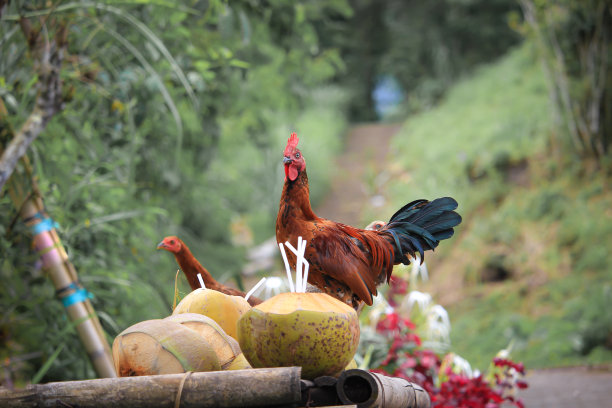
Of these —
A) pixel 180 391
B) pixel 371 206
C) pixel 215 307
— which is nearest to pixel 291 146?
pixel 215 307

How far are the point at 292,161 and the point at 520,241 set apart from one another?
7.86 meters

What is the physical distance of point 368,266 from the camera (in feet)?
6.32

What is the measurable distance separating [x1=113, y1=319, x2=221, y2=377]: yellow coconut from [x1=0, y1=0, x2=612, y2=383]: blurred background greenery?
1017 millimetres

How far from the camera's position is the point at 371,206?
42.4 ft

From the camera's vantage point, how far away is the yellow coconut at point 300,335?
102cm

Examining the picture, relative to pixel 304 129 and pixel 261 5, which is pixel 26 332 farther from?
pixel 304 129

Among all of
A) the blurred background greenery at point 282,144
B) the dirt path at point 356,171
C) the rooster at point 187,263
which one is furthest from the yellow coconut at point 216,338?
the dirt path at point 356,171

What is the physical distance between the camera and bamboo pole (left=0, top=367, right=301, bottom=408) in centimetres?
92

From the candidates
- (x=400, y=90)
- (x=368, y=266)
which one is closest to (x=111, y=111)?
(x=368, y=266)

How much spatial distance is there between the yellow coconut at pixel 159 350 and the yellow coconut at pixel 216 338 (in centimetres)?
5

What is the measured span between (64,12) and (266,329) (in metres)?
1.73

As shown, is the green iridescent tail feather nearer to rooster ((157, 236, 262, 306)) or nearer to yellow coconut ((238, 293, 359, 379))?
rooster ((157, 236, 262, 306))

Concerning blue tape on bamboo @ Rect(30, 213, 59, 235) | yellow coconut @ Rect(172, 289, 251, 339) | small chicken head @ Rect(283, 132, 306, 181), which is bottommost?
yellow coconut @ Rect(172, 289, 251, 339)

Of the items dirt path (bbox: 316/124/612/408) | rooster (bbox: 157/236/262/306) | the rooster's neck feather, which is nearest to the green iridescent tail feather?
the rooster's neck feather
